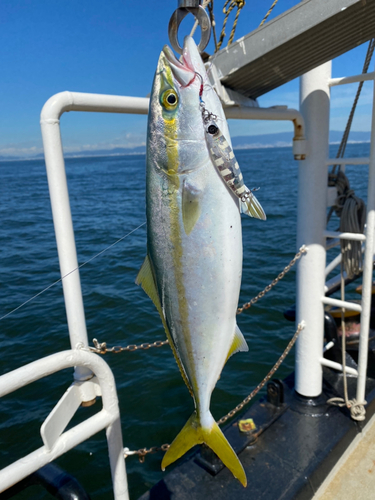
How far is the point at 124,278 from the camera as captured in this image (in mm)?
12594

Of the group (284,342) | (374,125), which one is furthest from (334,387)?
(284,342)

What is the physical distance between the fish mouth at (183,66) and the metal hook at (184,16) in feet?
0.26

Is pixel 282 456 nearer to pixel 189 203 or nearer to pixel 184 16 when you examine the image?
pixel 189 203

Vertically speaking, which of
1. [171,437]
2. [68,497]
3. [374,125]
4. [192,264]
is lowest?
[171,437]

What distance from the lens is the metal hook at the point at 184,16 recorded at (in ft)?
4.62

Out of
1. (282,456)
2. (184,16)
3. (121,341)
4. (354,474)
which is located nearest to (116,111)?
(184,16)

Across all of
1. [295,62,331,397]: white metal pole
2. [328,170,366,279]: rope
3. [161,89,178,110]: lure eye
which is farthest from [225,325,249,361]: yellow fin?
[328,170,366,279]: rope

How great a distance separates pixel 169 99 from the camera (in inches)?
53.8

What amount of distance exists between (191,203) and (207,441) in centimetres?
112

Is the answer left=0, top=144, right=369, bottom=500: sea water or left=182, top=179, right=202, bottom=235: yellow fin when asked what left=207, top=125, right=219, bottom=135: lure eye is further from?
left=0, top=144, right=369, bottom=500: sea water

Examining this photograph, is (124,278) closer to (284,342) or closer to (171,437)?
(284,342)

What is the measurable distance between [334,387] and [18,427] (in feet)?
16.6

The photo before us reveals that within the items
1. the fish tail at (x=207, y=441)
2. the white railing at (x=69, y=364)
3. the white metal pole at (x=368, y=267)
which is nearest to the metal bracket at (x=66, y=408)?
the white railing at (x=69, y=364)

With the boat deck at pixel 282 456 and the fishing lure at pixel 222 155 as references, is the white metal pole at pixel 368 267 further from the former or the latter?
the fishing lure at pixel 222 155
